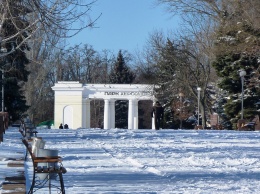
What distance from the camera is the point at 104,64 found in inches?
3214

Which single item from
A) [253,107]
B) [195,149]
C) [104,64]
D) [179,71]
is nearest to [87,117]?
[179,71]

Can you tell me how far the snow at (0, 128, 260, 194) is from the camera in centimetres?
1087

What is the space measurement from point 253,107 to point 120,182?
35.0 m

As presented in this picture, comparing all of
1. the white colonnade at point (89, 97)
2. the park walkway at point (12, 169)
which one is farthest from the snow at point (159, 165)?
the white colonnade at point (89, 97)

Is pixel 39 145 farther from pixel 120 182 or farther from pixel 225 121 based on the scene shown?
pixel 225 121

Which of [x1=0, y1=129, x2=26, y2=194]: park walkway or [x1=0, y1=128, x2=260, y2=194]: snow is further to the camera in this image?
[x1=0, y1=128, x2=260, y2=194]: snow

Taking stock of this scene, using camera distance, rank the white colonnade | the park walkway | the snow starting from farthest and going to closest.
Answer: the white colonnade → the snow → the park walkway

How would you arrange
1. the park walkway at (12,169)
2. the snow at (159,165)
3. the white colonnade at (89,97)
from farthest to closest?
the white colonnade at (89,97)
the snow at (159,165)
the park walkway at (12,169)

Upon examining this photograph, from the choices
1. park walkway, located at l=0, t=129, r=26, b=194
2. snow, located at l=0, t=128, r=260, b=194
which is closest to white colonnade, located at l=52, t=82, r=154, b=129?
snow, located at l=0, t=128, r=260, b=194

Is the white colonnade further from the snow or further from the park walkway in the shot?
the park walkway

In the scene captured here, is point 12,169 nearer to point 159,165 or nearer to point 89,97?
point 159,165

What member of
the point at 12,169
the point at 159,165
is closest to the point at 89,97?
the point at 159,165

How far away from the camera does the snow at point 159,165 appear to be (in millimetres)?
10870

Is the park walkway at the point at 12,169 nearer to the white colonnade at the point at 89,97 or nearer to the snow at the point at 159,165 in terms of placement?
the snow at the point at 159,165
